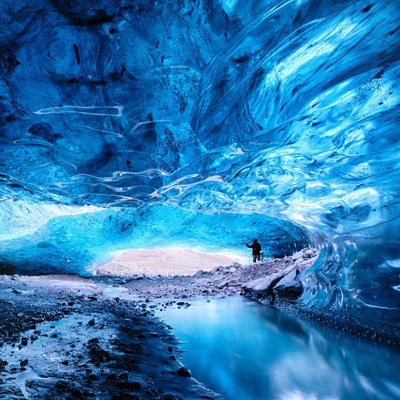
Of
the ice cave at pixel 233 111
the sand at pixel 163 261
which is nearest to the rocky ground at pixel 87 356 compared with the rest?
the ice cave at pixel 233 111

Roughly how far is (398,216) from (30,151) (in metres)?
7.07

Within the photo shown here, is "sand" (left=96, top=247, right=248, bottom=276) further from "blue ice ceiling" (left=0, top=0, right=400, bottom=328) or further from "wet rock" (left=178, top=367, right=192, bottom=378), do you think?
"wet rock" (left=178, top=367, right=192, bottom=378)

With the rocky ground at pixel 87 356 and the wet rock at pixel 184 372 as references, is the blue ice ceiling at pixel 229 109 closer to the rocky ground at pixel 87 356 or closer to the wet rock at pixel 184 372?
the rocky ground at pixel 87 356

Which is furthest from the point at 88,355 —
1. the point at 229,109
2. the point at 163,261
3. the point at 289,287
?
the point at 163,261

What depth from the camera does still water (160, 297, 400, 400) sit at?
282 centimetres

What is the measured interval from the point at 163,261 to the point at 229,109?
21588 millimetres

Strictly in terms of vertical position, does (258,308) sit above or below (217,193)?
below

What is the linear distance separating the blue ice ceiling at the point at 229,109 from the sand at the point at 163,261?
15.5 metres

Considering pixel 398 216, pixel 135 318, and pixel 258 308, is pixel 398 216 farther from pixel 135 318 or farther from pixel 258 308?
pixel 135 318

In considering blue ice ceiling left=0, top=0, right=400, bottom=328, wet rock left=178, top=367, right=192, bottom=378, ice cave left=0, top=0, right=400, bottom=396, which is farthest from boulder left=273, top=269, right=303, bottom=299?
wet rock left=178, top=367, right=192, bottom=378

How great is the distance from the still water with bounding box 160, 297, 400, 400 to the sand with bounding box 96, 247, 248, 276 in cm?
1809

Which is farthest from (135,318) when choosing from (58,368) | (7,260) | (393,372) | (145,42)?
(7,260)

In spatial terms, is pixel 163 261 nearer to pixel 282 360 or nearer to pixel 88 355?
pixel 282 360

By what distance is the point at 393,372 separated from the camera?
334 cm
